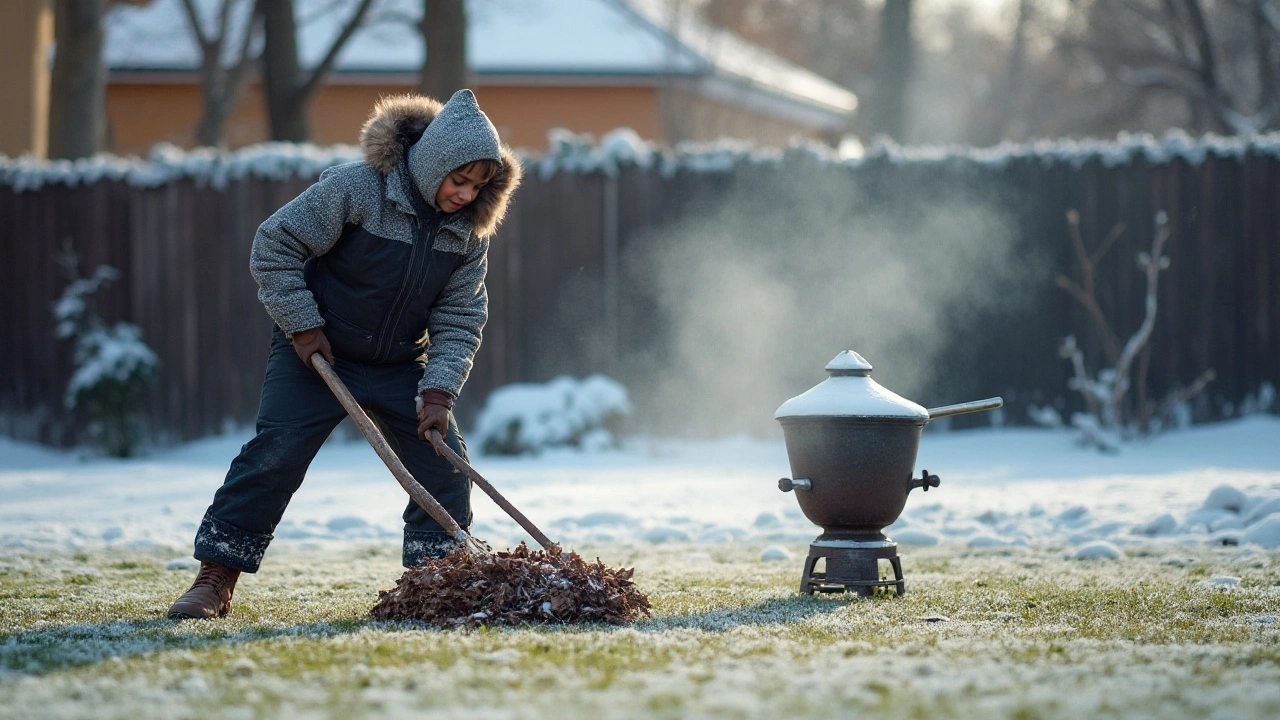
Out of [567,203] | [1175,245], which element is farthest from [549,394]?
[1175,245]

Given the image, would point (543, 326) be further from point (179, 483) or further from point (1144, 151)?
point (1144, 151)

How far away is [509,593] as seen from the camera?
3.82 meters

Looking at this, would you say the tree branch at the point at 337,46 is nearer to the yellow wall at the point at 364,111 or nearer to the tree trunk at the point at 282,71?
the tree trunk at the point at 282,71

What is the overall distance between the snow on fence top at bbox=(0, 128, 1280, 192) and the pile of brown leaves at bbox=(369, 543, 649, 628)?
6708 mm

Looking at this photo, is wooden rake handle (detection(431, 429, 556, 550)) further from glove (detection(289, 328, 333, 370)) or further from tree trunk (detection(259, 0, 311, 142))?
tree trunk (detection(259, 0, 311, 142))

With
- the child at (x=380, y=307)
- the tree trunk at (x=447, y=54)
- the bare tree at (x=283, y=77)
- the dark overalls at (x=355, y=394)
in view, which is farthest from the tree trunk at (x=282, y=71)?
the dark overalls at (x=355, y=394)

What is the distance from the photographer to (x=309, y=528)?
21.5 ft

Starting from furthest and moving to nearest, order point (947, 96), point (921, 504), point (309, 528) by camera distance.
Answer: point (947, 96) < point (921, 504) < point (309, 528)

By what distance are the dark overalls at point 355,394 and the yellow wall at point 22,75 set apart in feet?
44.6

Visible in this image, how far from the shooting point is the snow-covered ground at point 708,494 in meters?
6.14

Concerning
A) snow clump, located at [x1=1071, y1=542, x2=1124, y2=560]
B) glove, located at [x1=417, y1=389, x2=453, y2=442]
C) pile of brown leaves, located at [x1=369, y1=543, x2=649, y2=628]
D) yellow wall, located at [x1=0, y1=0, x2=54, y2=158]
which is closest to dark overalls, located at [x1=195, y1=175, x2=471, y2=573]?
glove, located at [x1=417, y1=389, x2=453, y2=442]

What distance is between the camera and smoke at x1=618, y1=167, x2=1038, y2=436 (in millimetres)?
10289

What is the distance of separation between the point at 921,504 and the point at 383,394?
12.0ft

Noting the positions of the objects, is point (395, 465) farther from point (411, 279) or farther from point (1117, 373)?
point (1117, 373)
